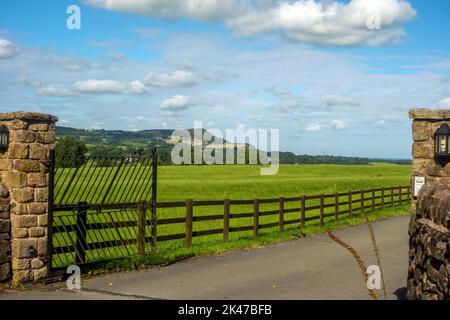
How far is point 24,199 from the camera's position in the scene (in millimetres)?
9328

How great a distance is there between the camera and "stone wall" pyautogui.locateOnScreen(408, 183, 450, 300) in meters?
5.35

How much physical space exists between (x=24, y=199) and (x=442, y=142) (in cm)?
724

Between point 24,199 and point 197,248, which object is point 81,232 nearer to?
point 24,199

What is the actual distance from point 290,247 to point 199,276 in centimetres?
466

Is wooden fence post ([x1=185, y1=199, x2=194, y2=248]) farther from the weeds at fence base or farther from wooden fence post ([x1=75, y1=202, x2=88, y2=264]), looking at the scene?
wooden fence post ([x1=75, y1=202, x2=88, y2=264])

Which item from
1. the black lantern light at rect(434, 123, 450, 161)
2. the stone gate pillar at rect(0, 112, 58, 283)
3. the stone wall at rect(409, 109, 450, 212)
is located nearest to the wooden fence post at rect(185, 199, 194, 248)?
the stone gate pillar at rect(0, 112, 58, 283)

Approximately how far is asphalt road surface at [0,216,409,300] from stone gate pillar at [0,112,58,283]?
575mm

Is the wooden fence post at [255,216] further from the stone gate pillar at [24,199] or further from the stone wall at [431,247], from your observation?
the stone wall at [431,247]

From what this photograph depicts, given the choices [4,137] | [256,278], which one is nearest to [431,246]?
[256,278]

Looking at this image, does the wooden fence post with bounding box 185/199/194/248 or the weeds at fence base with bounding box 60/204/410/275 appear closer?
the weeds at fence base with bounding box 60/204/410/275

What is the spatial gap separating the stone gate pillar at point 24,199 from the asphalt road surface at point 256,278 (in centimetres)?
58

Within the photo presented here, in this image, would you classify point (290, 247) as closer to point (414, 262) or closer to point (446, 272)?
point (414, 262)
